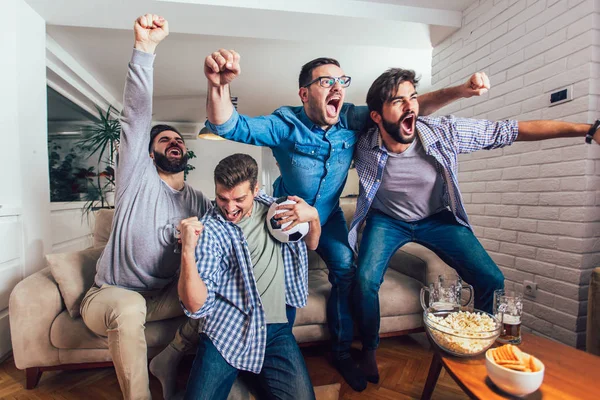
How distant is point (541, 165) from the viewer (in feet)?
6.52

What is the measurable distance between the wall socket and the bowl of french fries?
1432mm

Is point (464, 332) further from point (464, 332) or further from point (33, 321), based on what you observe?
point (33, 321)

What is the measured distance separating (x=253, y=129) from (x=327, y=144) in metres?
0.37

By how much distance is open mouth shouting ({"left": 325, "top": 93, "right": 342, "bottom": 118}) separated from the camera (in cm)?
150

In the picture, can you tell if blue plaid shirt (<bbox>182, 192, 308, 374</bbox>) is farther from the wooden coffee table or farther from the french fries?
the french fries

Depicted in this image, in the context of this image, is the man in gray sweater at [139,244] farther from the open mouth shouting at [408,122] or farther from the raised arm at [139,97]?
the open mouth shouting at [408,122]

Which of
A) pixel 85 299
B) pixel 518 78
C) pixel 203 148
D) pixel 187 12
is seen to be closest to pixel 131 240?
pixel 85 299

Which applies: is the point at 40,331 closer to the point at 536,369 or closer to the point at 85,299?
the point at 85,299

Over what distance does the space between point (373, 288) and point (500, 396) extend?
2.50ft

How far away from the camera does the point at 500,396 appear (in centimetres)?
84

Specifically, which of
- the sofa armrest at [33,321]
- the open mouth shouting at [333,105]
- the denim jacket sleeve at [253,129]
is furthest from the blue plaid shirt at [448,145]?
the sofa armrest at [33,321]

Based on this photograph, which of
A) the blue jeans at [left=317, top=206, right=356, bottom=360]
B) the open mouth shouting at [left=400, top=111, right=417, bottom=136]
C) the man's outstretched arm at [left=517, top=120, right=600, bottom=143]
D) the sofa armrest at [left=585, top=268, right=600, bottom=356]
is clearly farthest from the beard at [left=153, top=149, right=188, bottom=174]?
the sofa armrest at [left=585, top=268, right=600, bottom=356]

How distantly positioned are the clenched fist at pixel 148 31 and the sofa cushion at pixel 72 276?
42.5 inches

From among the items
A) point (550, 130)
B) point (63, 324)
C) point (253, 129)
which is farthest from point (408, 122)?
point (63, 324)
